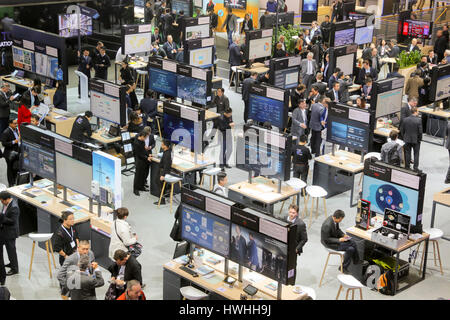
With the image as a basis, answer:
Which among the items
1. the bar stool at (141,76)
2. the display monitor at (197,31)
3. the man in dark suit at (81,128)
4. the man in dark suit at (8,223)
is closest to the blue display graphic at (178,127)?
the man in dark suit at (81,128)

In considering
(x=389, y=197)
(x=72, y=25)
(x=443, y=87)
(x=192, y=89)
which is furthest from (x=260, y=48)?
(x=389, y=197)

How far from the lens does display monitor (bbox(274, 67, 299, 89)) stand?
17844 millimetres

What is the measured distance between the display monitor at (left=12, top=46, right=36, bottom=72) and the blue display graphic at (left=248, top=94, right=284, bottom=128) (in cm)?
623

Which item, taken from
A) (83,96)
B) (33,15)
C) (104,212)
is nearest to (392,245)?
(104,212)

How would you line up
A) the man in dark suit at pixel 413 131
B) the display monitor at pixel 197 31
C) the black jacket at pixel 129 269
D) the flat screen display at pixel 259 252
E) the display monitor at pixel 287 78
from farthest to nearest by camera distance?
the display monitor at pixel 197 31, the display monitor at pixel 287 78, the man in dark suit at pixel 413 131, the black jacket at pixel 129 269, the flat screen display at pixel 259 252

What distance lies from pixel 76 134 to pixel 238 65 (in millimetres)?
7949

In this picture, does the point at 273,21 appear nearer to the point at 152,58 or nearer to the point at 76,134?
the point at 152,58

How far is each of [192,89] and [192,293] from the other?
327 inches

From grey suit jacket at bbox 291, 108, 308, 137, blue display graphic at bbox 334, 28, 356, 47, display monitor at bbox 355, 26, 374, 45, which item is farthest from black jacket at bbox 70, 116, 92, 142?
display monitor at bbox 355, 26, 374, 45

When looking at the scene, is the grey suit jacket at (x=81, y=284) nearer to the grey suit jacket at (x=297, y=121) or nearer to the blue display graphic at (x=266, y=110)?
the blue display graphic at (x=266, y=110)

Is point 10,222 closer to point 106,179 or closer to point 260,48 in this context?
point 106,179

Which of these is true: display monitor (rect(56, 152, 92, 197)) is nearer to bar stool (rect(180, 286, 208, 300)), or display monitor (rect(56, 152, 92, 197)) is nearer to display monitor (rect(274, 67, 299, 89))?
bar stool (rect(180, 286, 208, 300))

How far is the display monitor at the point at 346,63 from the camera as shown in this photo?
1920 centimetres

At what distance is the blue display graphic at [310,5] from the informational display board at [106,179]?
59.6 ft
